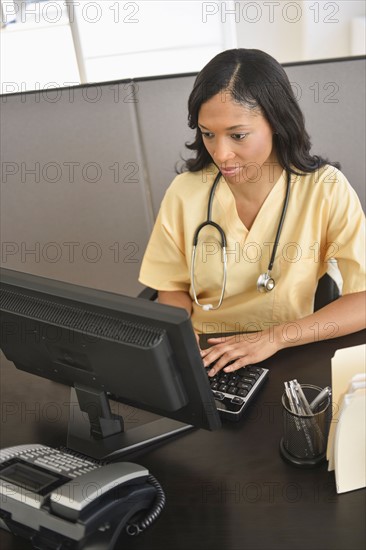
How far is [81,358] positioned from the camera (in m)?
0.96

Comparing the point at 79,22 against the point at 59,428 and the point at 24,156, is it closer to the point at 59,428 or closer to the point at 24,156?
the point at 24,156

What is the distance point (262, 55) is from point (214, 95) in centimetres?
16

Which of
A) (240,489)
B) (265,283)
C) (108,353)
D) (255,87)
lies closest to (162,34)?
(255,87)

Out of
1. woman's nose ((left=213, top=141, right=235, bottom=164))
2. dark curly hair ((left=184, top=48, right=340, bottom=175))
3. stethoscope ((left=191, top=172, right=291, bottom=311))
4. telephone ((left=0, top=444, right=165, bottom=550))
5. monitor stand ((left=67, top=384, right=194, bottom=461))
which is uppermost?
dark curly hair ((left=184, top=48, right=340, bottom=175))

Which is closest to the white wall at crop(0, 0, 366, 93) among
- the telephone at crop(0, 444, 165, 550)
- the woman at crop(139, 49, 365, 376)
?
the woman at crop(139, 49, 365, 376)

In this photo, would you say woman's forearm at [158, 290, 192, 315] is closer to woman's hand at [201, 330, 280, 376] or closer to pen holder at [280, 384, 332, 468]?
woman's hand at [201, 330, 280, 376]

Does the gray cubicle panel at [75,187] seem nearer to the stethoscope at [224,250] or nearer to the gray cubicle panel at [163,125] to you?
the gray cubicle panel at [163,125]

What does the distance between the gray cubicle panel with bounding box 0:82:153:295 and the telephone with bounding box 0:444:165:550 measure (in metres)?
1.47

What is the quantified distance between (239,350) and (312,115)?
1.08 metres

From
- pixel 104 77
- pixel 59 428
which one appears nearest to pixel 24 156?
pixel 104 77

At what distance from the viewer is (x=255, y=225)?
4.81 feet

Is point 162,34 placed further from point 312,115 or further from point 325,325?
point 325,325

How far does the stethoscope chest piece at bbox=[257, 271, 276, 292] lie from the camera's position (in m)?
1.43

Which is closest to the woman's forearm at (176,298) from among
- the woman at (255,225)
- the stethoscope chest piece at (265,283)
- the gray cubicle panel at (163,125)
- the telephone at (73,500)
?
the woman at (255,225)
